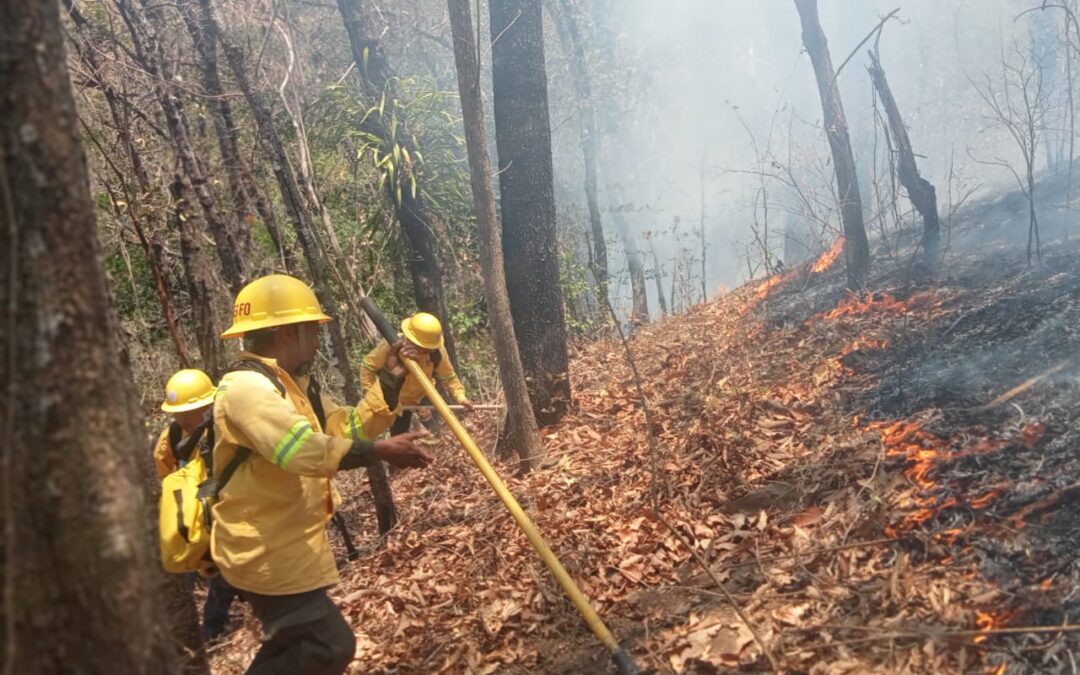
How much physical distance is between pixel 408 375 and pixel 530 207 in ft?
9.56

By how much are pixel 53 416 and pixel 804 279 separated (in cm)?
965

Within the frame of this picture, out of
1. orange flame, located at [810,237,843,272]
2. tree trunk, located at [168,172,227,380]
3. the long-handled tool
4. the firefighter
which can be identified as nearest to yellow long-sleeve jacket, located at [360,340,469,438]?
the long-handled tool

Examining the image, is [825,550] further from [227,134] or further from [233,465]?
[227,134]

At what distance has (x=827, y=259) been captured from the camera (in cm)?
1050

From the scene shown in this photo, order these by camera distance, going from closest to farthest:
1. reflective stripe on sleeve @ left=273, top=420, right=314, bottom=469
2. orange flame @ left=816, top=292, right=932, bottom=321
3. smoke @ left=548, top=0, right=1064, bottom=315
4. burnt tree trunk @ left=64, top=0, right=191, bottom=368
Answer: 1. reflective stripe on sleeve @ left=273, top=420, right=314, bottom=469
2. burnt tree trunk @ left=64, top=0, right=191, bottom=368
3. orange flame @ left=816, top=292, right=932, bottom=321
4. smoke @ left=548, top=0, right=1064, bottom=315

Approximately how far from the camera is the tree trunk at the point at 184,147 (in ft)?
22.2

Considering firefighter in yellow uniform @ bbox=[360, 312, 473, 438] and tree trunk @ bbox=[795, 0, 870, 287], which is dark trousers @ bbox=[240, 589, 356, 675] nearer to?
firefighter in yellow uniform @ bbox=[360, 312, 473, 438]

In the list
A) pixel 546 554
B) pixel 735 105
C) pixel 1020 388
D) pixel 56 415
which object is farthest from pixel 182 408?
pixel 735 105

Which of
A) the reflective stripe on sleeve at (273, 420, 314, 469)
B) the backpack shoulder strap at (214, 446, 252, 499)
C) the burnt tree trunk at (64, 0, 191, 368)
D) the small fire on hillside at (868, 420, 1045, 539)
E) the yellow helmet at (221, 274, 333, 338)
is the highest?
the burnt tree trunk at (64, 0, 191, 368)

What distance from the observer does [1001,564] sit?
338 cm

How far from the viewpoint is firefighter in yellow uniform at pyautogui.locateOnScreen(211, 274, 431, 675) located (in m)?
2.77

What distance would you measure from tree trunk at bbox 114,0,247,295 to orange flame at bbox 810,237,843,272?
7736 mm

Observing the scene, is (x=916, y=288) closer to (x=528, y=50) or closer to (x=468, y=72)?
(x=528, y=50)

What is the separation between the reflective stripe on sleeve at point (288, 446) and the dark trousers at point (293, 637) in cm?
68
